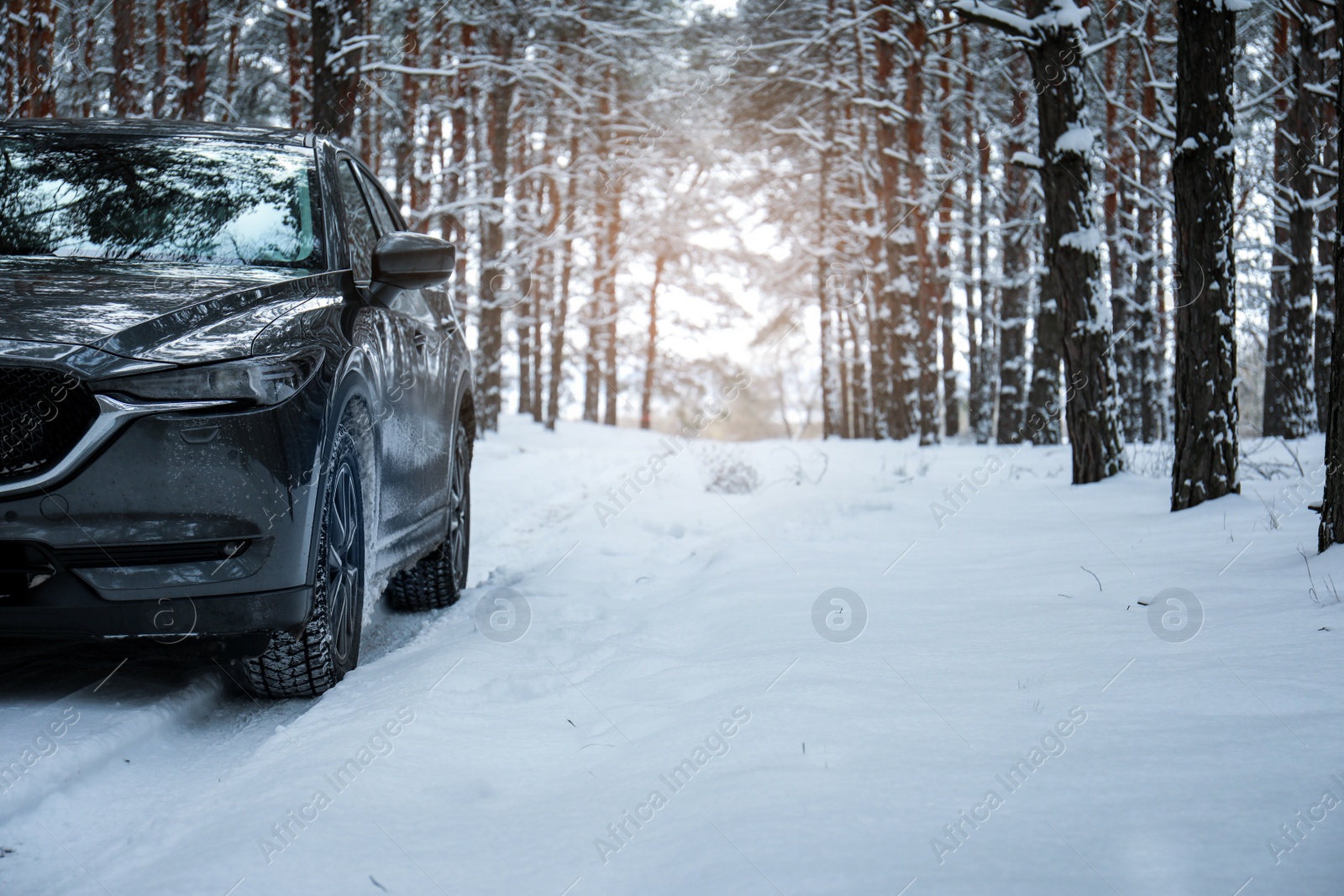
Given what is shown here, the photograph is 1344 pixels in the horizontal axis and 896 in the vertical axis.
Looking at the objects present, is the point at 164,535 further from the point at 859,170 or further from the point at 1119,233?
the point at 859,170

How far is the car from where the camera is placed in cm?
221

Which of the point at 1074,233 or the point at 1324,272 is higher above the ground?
the point at 1324,272

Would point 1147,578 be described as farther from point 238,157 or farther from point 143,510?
point 238,157

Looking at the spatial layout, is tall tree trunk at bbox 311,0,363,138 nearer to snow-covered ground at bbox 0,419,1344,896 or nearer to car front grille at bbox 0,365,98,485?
snow-covered ground at bbox 0,419,1344,896

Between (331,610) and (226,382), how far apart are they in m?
0.78

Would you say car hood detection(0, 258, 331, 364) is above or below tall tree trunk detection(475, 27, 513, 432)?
below

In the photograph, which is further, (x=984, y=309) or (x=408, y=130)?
(x=984, y=309)

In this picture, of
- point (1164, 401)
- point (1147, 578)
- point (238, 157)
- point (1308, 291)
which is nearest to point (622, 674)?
point (1147, 578)

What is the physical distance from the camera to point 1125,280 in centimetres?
2072

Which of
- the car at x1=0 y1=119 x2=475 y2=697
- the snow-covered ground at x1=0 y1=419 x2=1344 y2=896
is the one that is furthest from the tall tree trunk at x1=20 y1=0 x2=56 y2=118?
the snow-covered ground at x1=0 y1=419 x2=1344 y2=896

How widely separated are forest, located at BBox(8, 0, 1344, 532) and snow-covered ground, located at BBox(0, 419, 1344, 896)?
158 centimetres

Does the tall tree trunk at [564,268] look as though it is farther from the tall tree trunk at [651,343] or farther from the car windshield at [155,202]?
the car windshield at [155,202]

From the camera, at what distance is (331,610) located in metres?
2.74

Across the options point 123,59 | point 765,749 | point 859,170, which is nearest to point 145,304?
point 765,749
